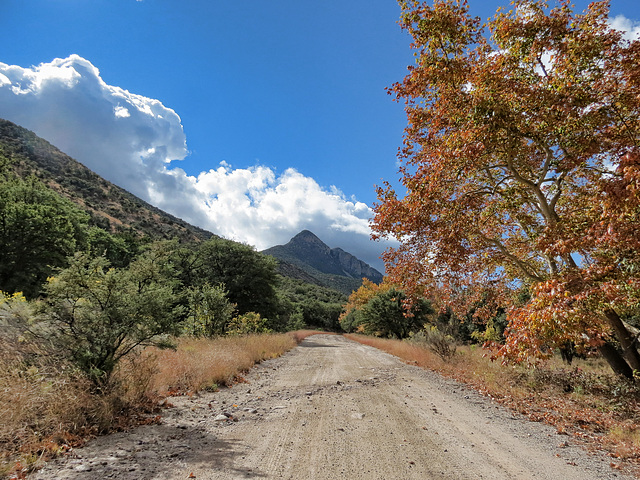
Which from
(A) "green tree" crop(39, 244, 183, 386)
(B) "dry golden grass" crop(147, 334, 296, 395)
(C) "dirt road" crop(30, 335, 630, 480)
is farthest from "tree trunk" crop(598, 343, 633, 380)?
(A) "green tree" crop(39, 244, 183, 386)

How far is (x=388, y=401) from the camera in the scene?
7.02m

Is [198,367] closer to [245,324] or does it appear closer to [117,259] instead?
[245,324]

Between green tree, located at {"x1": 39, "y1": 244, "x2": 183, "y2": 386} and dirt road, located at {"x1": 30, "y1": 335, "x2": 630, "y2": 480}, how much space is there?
5.07 feet

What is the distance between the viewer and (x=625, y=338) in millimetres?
7434

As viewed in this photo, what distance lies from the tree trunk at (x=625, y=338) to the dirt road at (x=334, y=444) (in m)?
3.74

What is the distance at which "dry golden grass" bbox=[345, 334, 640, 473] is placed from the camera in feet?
16.3

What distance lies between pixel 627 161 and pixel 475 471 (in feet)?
16.9

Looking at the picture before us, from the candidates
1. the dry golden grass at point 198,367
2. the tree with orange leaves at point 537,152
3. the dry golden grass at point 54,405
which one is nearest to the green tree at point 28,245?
the dry golden grass at point 198,367

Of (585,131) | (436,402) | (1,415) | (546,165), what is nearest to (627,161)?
(585,131)

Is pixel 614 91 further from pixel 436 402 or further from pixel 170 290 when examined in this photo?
pixel 170 290

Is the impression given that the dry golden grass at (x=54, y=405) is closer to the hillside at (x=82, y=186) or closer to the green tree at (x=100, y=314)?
the green tree at (x=100, y=314)

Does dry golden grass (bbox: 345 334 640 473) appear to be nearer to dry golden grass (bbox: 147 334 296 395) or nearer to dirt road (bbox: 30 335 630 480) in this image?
dirt road (bbox: 30 335 630 480)

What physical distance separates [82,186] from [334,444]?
9493cm

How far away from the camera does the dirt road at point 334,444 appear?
3.62m
